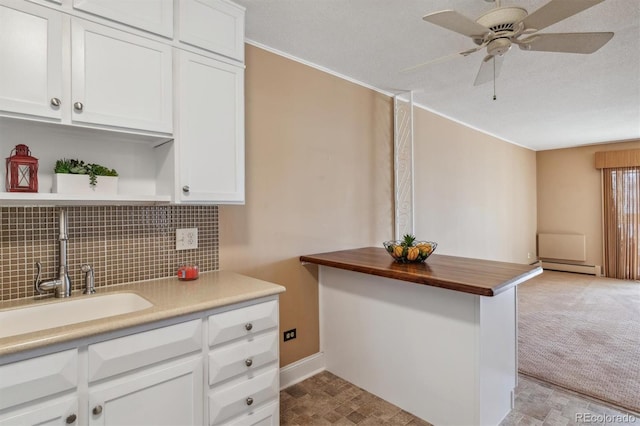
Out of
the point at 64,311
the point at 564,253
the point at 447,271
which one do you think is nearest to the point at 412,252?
the point at 447,271

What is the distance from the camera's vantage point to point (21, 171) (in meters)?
1.39

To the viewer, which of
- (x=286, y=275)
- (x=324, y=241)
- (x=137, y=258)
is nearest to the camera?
(x=137, y=258)

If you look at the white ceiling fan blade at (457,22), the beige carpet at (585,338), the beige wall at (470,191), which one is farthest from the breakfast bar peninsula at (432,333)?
the beige wall at (470,191)

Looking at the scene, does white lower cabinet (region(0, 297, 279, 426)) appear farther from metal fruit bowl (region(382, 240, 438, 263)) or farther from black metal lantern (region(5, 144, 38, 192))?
metal fruit bowl (region(382, 240, 438, 263))

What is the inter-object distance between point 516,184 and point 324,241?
16.2 ft

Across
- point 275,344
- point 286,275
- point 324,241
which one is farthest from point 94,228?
point 324,241

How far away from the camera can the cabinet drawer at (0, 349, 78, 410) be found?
3.43ft

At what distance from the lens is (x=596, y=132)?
5.25 meters

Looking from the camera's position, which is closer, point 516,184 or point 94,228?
point 94,228

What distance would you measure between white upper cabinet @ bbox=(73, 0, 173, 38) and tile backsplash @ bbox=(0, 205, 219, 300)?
90 centimetres

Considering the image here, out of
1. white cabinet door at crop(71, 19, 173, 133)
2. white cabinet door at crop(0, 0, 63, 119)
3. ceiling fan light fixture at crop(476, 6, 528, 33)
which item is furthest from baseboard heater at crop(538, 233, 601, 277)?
white cabinet door at crop(0, 0, 63, 119)

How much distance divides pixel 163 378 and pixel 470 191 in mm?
4468

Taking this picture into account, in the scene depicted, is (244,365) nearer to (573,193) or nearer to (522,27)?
(522,27)

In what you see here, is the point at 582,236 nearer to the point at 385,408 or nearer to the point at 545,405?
the point at 545,405
